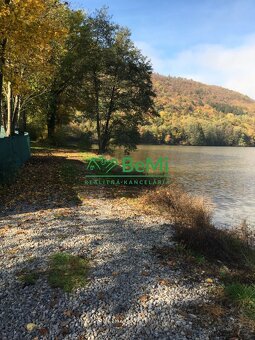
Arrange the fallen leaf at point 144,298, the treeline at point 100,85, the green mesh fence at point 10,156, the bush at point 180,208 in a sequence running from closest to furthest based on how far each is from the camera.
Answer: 1. the fallen leaf at point 144,298
2. the bush at point 180,208
3. the green mesh fence at point 10,156
4. the treeline at point 100,85

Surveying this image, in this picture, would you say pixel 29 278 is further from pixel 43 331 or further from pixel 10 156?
pixel 10 156

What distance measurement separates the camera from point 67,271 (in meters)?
6.60

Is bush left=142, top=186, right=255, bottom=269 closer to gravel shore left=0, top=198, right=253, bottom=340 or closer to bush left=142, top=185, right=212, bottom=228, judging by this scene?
bush left=142, top=185, right=212, bottom=228

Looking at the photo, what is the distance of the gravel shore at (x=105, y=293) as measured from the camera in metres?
4.97

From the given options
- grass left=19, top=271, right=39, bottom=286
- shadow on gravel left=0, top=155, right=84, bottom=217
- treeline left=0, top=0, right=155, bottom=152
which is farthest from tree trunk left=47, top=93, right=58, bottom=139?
grass left=19, top=271, right=39, bottom=286

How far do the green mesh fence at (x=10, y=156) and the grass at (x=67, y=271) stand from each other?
8.24m

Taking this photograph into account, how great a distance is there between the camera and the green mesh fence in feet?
48.4

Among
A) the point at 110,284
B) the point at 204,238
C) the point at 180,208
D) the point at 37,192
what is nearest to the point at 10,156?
the point at 37,192

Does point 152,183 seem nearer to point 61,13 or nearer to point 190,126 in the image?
point 61,13

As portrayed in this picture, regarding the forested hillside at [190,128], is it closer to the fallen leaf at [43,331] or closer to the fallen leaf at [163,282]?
the fallen leaf at [163,282]

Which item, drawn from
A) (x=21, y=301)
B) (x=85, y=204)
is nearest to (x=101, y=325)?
(x=21, y=301)

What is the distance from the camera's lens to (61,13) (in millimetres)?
24547

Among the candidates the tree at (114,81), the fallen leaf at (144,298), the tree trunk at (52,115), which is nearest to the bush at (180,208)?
the fallen leaf at (144,298)

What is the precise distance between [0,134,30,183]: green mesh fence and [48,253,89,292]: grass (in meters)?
8.24
